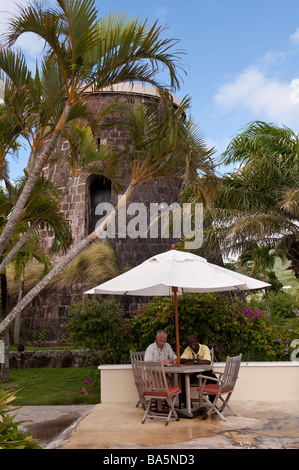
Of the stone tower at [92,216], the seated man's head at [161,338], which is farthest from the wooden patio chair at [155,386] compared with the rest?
the stone tower at [92,216]

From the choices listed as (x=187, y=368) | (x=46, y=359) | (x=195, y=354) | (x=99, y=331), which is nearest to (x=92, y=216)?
(x=46, y=359)

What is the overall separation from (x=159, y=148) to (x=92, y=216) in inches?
428

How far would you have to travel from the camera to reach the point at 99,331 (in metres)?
9.71

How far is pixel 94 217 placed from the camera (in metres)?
19.6

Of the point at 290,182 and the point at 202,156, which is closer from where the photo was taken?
the point at 202,156

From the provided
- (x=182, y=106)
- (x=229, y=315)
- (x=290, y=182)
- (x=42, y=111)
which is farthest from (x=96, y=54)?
(x=290, y=182)

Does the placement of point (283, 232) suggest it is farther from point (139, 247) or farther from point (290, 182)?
point (139, 247)

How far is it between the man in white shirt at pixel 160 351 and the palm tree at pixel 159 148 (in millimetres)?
2204

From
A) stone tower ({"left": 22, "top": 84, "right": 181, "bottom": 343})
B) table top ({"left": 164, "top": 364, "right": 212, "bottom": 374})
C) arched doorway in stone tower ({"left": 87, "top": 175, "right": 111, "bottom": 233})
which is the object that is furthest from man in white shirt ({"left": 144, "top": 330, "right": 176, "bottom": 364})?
arched doorway in stone tower ({"left": 87, "top": 175, "right": 111, "bottom": 233})

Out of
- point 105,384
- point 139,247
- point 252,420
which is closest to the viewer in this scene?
point 252,420

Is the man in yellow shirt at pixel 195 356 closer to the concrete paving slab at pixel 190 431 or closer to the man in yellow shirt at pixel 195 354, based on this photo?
the man in yellow shirt at pixel 195 354

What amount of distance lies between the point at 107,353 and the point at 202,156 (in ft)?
14.0

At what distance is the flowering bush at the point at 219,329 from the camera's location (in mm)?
9453

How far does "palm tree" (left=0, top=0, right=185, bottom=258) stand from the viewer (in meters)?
7.09
